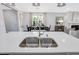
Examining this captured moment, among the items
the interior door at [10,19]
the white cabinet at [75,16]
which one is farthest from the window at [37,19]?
the white cabinet at [75,16]

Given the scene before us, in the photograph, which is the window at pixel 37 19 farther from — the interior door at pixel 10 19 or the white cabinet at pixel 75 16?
the white cabinet at pixel 75 16

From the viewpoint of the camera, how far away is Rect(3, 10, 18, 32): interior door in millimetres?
1464

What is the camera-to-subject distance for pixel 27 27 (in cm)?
158

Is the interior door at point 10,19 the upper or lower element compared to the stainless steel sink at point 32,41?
upper

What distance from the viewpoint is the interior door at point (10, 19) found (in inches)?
57.6

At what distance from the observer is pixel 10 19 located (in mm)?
1555

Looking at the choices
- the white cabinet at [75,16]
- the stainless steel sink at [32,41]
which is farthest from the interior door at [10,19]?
Answer: the white cabinet at [75,16]

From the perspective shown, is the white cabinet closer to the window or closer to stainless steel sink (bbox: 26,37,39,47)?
the window

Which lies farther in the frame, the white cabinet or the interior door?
the white cabinet

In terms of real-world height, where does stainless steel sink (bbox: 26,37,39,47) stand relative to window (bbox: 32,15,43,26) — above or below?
below

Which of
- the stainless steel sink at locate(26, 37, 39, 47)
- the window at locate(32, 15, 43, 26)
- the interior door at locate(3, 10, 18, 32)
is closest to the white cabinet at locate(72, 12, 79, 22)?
the window at locate(32, 15, 43, 26)

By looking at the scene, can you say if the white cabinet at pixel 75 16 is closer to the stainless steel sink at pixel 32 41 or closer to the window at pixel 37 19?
the window at pixel 37 19

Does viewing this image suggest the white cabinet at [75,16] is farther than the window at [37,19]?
Yes

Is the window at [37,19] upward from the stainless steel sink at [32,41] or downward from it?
upward
